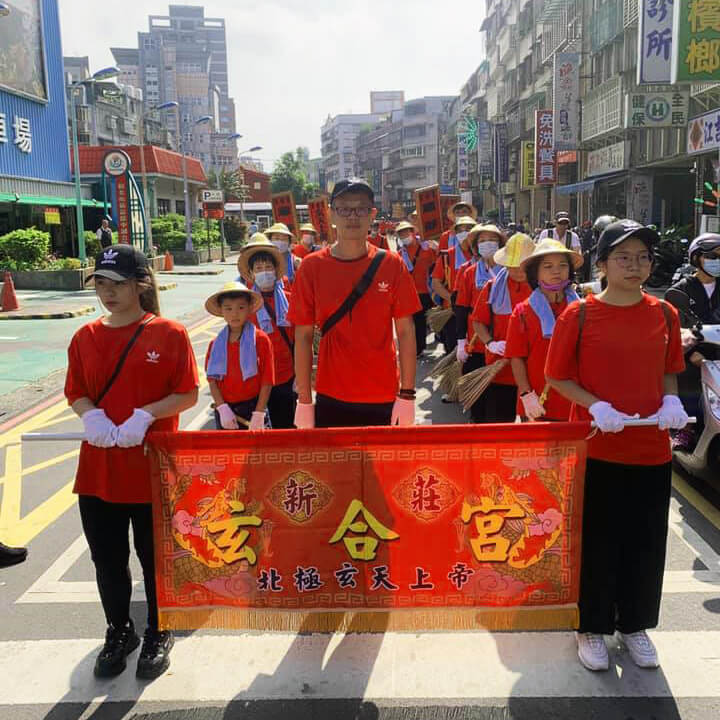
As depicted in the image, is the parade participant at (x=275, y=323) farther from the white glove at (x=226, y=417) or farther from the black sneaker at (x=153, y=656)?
the black sneaker at (x=153, y=656)

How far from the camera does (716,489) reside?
530 centimetres

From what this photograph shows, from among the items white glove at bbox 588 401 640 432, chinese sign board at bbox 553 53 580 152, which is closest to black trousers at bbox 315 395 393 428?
white glove at bbox 588 401 640 432

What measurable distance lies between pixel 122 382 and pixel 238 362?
1.39 meters

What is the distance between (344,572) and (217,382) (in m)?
1.74

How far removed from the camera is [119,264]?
120 inches

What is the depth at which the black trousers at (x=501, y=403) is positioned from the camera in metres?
Answer: 4.98

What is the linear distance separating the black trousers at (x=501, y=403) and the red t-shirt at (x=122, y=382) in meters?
2.45

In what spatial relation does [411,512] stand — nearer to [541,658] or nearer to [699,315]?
[541,658]

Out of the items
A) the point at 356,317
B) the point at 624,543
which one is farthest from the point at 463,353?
the point at 624,543

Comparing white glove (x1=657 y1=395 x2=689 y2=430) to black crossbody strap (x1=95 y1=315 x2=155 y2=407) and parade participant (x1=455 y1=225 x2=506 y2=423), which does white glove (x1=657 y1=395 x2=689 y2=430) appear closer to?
black crossbody strap (x1=95 y1=315 x2=155 y2=407)

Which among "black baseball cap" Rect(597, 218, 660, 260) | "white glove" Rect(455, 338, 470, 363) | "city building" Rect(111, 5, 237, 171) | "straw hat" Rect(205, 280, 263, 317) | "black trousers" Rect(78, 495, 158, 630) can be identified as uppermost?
"city building" Rect(111, 5, 237, 171)

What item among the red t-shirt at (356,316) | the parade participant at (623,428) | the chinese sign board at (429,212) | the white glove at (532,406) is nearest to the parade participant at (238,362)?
the red t-shirt at (356,316)

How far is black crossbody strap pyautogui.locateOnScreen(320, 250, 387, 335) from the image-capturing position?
3.50m

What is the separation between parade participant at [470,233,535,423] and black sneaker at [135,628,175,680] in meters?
2.58
